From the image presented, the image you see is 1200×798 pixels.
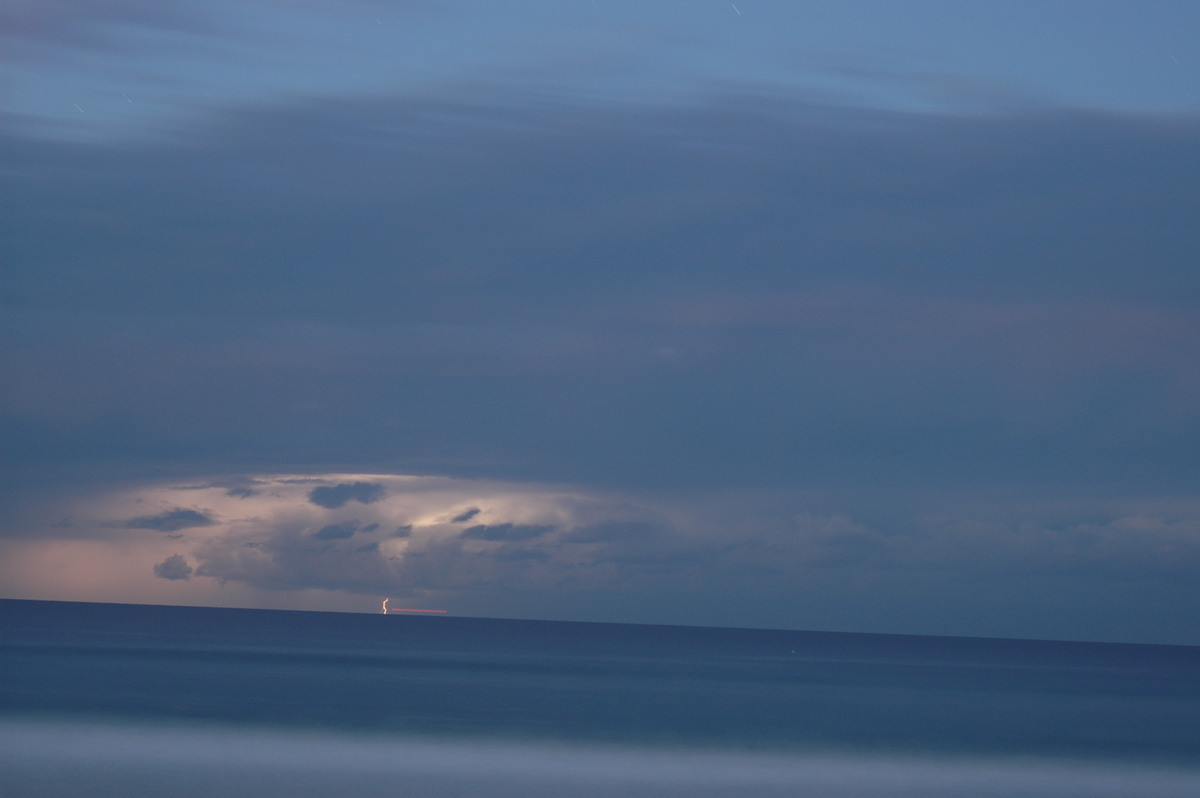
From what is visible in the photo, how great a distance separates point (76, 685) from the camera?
1516 inches

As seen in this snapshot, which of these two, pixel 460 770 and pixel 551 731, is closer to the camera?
pixel 460 770

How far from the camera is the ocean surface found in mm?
21641

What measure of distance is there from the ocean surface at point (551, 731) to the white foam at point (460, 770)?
0.08 metres

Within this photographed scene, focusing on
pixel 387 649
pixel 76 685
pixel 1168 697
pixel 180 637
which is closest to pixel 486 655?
pixel 387 649

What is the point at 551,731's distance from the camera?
30109 millimetres

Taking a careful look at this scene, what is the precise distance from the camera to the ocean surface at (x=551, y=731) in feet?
71.0

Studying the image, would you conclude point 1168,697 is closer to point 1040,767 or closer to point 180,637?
point 1040,767

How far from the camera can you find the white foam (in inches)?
783

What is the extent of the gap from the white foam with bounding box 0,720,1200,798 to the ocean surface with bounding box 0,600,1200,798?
77 mm

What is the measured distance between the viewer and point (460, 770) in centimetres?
2242

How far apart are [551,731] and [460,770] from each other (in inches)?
314

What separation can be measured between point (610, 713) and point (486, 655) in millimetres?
33561

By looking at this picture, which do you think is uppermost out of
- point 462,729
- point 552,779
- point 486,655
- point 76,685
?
point 486,655

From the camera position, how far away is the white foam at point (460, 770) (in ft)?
65.3
